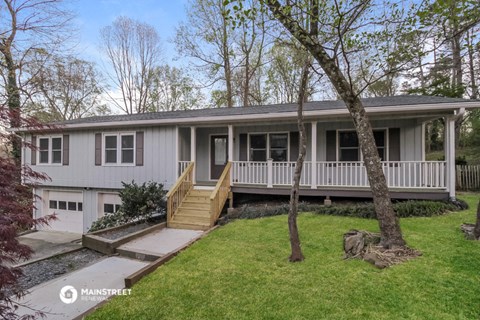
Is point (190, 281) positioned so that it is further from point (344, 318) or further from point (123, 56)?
point (123, 56)

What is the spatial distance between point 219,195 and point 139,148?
14.4 ft

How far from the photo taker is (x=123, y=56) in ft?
77.3

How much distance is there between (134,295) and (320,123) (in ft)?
26.0

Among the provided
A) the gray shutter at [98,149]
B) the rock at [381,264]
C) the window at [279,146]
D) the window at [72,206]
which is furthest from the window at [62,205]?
the rock at [381,264]

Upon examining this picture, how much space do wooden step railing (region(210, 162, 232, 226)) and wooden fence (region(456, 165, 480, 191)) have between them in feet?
37.2

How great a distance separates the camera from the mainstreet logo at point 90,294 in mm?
4211

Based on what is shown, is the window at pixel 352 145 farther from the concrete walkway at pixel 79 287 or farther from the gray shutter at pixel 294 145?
the concrete walkway at pixel 79 287

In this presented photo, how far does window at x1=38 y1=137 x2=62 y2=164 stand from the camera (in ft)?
A: 40.4

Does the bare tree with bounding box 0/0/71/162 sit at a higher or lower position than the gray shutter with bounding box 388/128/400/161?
higher

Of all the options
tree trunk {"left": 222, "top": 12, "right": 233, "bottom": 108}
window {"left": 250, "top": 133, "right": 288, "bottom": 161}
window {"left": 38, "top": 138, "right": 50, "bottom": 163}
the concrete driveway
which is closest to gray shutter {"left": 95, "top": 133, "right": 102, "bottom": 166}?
window {"left": 38, "top": 138, "right": 50, "bottom": 163}

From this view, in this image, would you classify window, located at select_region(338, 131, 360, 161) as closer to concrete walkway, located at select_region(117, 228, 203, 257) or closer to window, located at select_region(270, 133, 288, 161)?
window, located at select_region(270, 133, 288, 161)

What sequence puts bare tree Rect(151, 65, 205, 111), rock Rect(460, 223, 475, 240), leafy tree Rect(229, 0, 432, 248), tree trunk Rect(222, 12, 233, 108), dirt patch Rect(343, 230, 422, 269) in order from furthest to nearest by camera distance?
bare tree Rect(151, 65, 205, 111) → tree trunk Rect(222, 12, 233, 108) → rock Rect(460, 223, 475, 240) → leafy tree Rect(229, 0, 432, 248) → dirt patch Rect(343, 230, 422, 269)

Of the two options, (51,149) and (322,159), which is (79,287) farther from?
(51,149)

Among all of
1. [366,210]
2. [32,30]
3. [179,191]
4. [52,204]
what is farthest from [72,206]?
[366,210]
